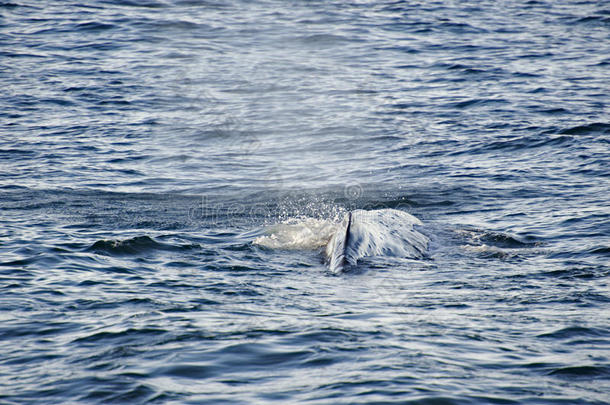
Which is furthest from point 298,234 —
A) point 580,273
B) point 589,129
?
point 589,129

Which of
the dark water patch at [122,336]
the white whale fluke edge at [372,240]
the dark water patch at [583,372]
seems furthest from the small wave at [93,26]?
the dark water patch at [583,372]

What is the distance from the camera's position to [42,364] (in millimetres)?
8359

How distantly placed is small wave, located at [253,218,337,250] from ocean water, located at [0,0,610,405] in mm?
59

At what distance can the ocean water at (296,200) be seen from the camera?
8.30 m

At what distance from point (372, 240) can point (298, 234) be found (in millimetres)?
1868

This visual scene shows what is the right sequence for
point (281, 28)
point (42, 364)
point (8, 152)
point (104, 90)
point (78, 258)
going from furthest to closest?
point (281, 28) < point (104, 90) < point (8, 152) < point (78, 258) < point (42, 364)

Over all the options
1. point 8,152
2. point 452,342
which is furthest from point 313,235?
point 8,152

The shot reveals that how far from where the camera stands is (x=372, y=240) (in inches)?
496

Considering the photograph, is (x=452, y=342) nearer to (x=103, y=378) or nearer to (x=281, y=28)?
(x=103, y=378)

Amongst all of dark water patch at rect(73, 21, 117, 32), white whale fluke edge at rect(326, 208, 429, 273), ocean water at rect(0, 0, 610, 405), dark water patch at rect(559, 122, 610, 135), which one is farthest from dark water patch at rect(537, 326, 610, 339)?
dark water patch at rect(73, 21, 117, 32)

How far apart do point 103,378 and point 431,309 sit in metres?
3.97

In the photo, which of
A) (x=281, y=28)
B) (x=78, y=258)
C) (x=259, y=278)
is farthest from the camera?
(x=281, y=28)

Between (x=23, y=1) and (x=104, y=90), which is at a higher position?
(x=23, y=1)

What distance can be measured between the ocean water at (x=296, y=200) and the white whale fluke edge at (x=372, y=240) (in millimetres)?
308
